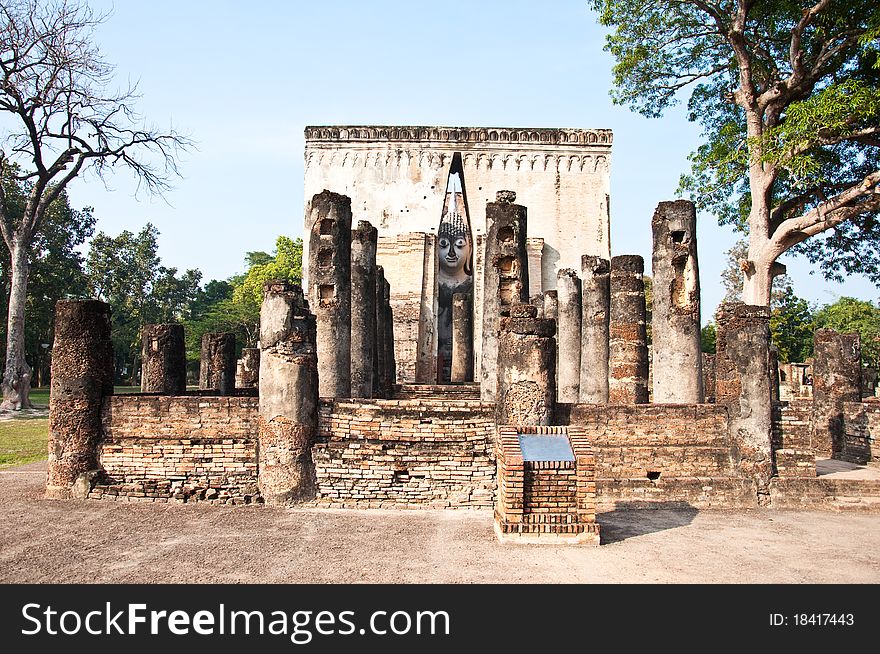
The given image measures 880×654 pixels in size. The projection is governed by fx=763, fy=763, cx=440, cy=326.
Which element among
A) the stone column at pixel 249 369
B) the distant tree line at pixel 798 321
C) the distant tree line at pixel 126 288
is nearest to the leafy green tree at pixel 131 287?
the distant tree line at pixel 126 288

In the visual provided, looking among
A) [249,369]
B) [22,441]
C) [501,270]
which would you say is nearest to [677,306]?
[501,270]

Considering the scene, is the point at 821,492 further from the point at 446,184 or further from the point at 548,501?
the point at 446,184

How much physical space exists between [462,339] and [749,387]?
17.8m

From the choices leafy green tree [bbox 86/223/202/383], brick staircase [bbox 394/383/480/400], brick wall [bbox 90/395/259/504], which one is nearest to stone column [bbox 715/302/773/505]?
brick wall [bbox 90/395/259/504]

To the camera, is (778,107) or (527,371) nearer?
(527,371)

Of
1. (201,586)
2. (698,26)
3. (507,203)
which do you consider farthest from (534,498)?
(698,26)

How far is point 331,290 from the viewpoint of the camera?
502 inches

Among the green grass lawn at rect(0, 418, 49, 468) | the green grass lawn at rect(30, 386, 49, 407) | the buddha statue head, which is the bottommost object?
the green grass lawn at rect(0, 418, 49, 468)

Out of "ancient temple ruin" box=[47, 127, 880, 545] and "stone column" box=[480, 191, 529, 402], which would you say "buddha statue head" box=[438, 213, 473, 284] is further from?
"stone column" box=[480, 191, 529, 402]

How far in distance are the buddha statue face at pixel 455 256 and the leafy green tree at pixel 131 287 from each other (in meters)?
21.8

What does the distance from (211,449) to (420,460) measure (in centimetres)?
265

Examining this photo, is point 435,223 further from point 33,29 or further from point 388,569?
point 388,569

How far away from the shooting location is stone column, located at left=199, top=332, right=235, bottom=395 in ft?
55.3

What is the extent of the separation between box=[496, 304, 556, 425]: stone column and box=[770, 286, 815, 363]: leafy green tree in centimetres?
2504
